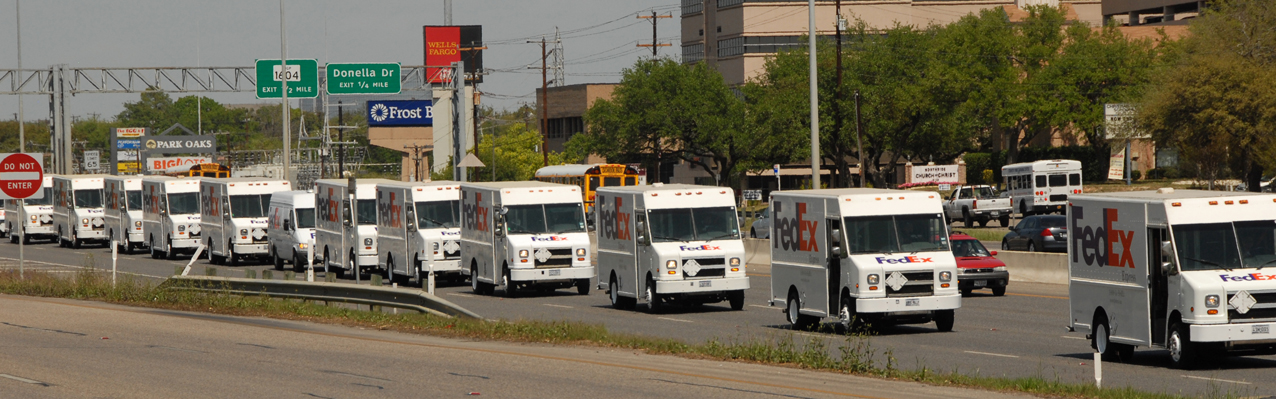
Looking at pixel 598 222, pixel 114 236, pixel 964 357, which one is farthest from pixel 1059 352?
pixel 114 236

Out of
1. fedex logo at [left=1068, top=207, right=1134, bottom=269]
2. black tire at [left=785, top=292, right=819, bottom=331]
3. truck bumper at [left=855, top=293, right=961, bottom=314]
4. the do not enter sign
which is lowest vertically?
black tire at [left=785, top=292, right=819, bottom=331]

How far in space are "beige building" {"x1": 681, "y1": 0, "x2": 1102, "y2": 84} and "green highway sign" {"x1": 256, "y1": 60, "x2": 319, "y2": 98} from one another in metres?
59.4

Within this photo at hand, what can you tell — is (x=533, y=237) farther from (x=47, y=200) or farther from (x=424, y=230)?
(x=47, y=200)

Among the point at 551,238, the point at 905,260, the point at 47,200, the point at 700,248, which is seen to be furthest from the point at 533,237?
the point at 47,200

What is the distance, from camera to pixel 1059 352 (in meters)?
18.4

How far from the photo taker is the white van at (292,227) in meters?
38.9

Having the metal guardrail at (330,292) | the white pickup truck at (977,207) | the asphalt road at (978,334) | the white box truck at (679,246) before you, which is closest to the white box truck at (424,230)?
the asphalt road at (978,334)

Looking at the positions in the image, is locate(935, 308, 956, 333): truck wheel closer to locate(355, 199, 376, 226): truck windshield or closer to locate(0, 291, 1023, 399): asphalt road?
locate(0, 291, 1023, 399): asphalt road

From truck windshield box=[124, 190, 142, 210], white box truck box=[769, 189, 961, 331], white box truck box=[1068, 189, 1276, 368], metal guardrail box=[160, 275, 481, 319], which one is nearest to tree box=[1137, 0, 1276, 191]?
white box truck box=[769, 189, 961, 331]

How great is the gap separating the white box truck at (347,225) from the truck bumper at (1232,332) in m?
22.9

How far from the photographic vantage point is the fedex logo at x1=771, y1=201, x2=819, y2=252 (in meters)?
21.4

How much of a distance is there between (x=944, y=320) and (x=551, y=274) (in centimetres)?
1026

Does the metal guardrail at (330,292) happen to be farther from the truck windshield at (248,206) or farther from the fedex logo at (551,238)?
the truck windshield at (248,206)

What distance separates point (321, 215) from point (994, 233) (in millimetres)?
23441
